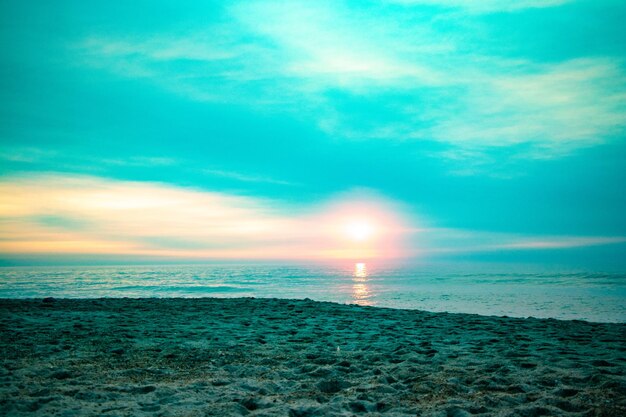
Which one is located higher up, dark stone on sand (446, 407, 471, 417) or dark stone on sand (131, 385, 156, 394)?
dark stone on sand (131, 385, 156, 394)

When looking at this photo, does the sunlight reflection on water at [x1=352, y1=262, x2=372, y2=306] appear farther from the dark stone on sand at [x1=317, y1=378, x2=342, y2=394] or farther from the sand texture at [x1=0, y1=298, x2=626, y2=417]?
the dark stone on sand at [x1=317, y1=378, x2=342, y2=394]

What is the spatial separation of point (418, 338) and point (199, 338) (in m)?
4.20

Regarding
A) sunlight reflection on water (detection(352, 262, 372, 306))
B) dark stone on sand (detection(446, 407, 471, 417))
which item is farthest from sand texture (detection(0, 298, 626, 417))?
sunlight reflection on water (detection(352, 262, 372, 306))

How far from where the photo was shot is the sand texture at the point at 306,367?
13.3 feet

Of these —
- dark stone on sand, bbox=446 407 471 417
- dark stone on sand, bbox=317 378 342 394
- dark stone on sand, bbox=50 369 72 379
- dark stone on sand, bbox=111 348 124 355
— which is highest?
dark stone on sand, bbox=50 369 72 379

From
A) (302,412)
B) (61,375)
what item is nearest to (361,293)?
(61,375)

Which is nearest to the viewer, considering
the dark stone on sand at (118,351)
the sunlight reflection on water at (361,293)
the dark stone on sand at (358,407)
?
the dark stone on sand at (358,407)

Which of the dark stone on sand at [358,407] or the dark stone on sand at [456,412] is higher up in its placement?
the dark stone on sand at [456,412]

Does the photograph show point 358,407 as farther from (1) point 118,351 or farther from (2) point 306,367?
(1) point 118,351

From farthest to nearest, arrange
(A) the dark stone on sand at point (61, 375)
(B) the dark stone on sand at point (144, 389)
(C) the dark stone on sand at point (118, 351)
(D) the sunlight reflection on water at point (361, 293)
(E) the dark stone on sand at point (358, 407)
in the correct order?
(D) the sunlight reflection on water at point (361, 293), (C) the dark stone on sand at point (118, 351), (A) the dark stone on sand at point (61, 375), (B) the dark stone on sand at point (144, 389), (E) the dark stone on sand at point (358, 407)

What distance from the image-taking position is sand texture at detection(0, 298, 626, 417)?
4055 mm

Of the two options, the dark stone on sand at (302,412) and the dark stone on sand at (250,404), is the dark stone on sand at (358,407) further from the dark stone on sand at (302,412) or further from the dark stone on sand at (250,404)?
the dark stone on sand at (250,404)

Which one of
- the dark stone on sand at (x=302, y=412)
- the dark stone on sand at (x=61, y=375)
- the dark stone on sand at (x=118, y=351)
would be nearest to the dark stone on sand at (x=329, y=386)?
the dark stone on sand at (x=302, y=412)

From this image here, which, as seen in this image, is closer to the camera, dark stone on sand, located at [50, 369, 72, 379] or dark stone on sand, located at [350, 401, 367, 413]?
dark stone on sand, located at [350, 401, 367, 413]
